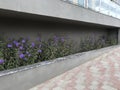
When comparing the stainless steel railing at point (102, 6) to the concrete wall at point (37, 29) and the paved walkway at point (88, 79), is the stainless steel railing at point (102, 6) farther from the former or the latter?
the paved walkway at point (88, 79)

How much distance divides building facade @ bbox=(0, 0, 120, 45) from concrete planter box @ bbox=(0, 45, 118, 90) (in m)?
1.43

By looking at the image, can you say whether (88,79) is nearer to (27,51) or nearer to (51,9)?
(27,51)

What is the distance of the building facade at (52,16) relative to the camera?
15.5 ft

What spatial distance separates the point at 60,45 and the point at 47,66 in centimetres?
191

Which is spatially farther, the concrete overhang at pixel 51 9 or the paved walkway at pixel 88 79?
the paved walkway at pixel 88 79

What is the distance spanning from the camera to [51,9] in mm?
5570

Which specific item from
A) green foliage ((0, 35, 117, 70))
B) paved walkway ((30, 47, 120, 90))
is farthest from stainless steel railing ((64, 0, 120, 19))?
paved walkway ((30, 47, 120, 90))

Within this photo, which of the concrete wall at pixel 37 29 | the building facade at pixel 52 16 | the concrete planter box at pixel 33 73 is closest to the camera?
the concrete planter box at pixel 33 73

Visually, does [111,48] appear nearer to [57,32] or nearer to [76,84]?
[57,32]

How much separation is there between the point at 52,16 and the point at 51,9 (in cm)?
22

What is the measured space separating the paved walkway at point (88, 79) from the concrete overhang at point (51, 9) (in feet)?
6.41

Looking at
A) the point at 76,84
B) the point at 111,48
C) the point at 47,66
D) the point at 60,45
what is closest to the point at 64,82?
the point at 76,84

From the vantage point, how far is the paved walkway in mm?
5090

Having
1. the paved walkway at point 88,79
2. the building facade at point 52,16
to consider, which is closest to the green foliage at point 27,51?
the building facade at point 52,16
